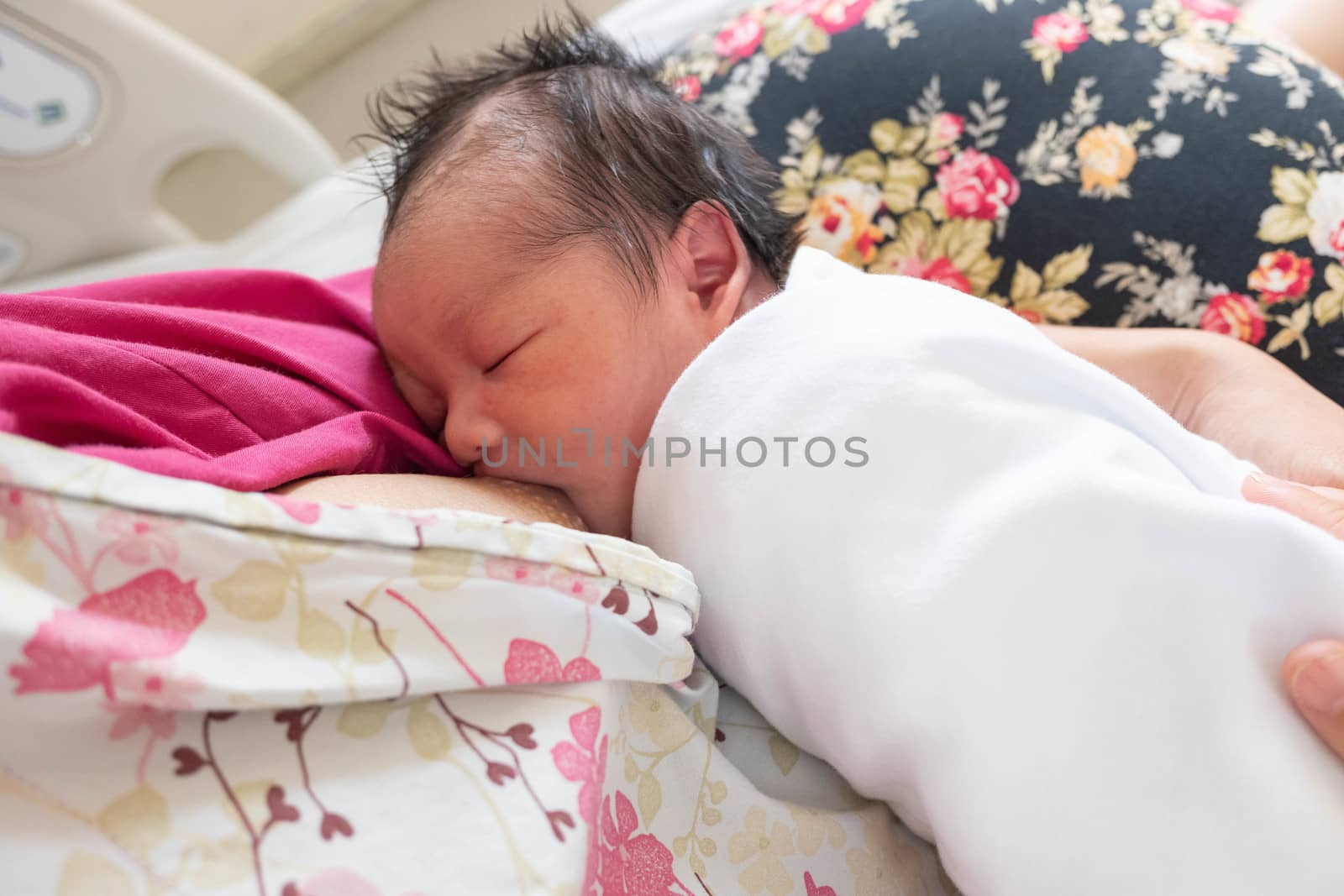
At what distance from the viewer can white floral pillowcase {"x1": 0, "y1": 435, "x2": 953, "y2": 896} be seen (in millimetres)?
455

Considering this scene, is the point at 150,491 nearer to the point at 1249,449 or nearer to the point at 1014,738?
the point at 1014,738

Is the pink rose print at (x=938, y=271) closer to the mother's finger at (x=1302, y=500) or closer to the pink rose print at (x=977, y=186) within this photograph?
the pink rose print at (x=977, y=186)

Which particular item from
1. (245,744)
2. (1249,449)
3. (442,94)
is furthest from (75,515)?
(1249,449)

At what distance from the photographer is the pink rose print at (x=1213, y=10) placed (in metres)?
1.15

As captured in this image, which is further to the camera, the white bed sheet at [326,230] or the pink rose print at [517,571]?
the white bed sheet at [326,230]

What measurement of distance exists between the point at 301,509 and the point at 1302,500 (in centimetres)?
72

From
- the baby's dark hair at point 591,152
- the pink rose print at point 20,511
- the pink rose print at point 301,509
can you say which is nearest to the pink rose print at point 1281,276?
the baby's dark hair at point 591,152

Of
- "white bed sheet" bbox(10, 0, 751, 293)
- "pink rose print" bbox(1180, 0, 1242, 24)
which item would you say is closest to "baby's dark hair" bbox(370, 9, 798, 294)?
"white bed sheet" bbox(10, 0, 751, 293)

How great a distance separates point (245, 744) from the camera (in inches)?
19.6

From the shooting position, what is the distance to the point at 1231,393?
3.11ft

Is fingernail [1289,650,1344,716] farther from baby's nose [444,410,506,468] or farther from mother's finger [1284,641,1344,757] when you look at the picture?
baby's nose [444,410,506,468]

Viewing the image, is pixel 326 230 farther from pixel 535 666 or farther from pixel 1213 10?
pixel 1213 10

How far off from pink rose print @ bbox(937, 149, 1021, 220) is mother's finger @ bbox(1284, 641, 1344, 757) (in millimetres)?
695

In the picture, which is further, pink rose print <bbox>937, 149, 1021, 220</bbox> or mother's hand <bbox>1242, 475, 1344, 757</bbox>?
pink rose print <bbox>937, 149, 1021, 220</bbox>
